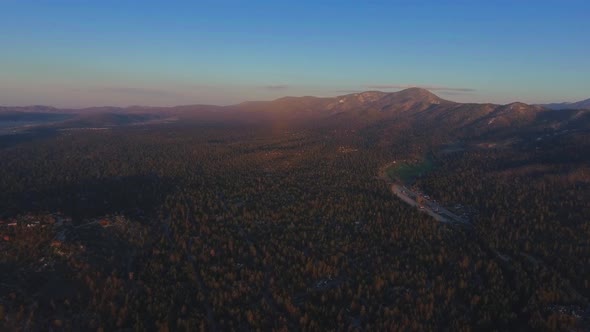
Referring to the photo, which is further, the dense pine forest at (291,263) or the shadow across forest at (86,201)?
the shadow across forest at (86,201)

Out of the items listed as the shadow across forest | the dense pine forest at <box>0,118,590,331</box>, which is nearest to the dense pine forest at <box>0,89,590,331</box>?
the dense pine forest at <box>0,118,590,331</box>

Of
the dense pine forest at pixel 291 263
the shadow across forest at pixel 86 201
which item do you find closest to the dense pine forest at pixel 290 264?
the dense pine forest at pixel 291 263

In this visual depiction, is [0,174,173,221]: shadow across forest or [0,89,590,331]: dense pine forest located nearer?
[0,89,590,331]: dense pine forest

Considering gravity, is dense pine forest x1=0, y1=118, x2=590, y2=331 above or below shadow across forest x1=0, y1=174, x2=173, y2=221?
below

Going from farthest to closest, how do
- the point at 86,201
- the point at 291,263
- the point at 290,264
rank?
the point at 86,201 → the point at 291,263 → the point at 290,264

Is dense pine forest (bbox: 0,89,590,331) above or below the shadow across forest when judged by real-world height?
below

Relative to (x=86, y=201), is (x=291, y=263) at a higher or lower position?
lower

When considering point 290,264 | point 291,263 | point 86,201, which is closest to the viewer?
point 290,264

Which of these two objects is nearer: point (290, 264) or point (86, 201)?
point (290, 264)

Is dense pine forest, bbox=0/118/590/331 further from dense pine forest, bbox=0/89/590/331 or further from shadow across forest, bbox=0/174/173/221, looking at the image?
shadow across forest, bbox=0/174/173/221

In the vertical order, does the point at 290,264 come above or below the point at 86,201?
below

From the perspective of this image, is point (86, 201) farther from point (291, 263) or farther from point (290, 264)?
point (290, 264)

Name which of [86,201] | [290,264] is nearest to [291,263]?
[290,264]

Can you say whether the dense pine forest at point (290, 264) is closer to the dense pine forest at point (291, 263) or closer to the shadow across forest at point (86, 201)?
the dense pine forest at point (291, 263)
